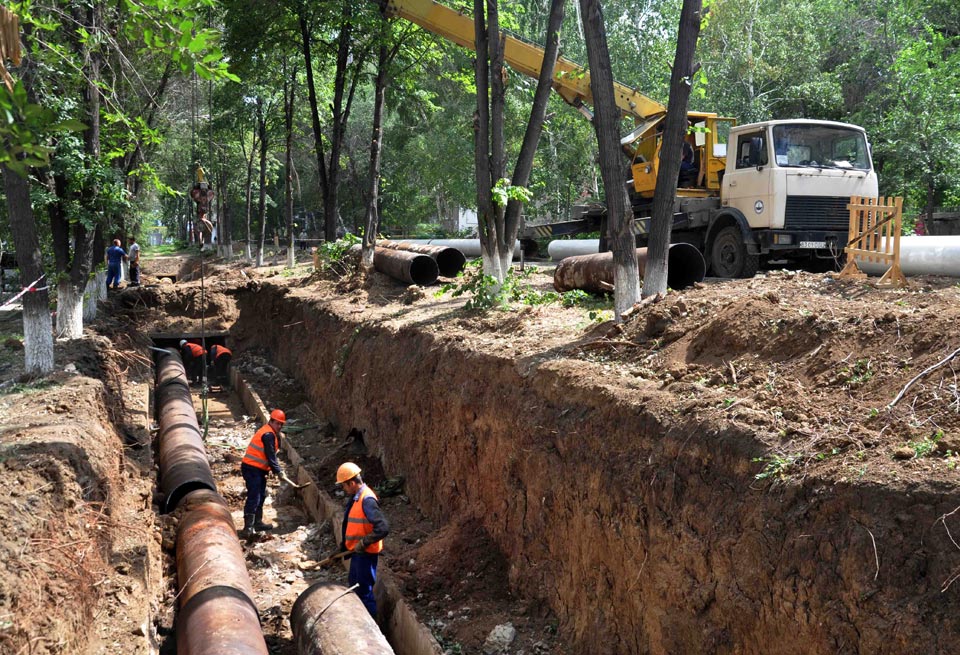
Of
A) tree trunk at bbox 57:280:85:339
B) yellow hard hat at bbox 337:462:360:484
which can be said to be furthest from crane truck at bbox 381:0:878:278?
tree trunk at bbox 57:280:85:339

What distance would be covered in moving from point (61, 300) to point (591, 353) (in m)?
9.38

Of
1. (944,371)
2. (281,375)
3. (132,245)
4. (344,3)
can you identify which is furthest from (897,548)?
(132,245)

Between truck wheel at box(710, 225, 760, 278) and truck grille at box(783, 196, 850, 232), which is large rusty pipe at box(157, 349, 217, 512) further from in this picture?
truck grille at box(783, 196, 850, 232)

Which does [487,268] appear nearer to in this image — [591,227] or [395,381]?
[395,381]

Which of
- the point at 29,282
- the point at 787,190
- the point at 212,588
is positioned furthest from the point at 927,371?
the point at 29,282

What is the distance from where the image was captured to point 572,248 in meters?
18.7

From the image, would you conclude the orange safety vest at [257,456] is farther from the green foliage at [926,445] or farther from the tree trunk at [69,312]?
the green foliage at [926,445]

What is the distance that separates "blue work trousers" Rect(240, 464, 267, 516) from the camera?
1056cm

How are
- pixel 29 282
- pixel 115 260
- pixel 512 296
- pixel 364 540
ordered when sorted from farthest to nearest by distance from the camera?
pixel 115 260, pixel 512 296, pixel 29 282, pixel 364 540

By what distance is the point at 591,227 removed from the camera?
58.5 ft

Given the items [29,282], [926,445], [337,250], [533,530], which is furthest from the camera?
[337,250]

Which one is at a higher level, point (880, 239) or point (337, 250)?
point (880, 239)

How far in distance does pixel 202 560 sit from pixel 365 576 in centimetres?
153

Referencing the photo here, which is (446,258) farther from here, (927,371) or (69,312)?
(927,371)
